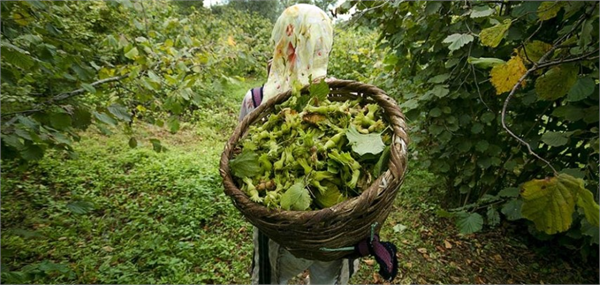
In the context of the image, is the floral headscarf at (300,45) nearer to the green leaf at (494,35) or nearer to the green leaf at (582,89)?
the green leaf at (494,35)

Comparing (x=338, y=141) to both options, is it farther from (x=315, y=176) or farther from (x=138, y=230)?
(x=138, y=230)

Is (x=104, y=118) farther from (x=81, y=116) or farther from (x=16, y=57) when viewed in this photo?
(x=16, y=57)

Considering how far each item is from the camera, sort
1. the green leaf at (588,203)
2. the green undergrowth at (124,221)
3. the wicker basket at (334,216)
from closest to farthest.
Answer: the green leaf at (588,203) < the wicker basket at (334,216) < the green undergrowth at (124,221)

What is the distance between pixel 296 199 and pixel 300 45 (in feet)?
2.61

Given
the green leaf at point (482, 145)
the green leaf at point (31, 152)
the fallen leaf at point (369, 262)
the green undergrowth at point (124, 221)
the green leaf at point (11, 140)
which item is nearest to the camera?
the green leaf at point (11, 140)

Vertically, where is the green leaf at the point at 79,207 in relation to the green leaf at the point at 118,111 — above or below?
below

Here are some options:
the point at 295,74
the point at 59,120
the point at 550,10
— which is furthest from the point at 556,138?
the point at 59,120

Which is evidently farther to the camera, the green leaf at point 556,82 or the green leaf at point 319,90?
the green leaf at point 319,90

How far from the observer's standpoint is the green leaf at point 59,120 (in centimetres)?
144

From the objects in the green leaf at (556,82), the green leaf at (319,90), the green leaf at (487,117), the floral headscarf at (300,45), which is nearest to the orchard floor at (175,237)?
the green leaf at (487,117)

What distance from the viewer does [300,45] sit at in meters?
1.54

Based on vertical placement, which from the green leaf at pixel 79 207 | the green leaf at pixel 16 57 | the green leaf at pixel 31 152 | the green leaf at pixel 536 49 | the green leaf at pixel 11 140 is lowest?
the green leaf at pixel 79 207

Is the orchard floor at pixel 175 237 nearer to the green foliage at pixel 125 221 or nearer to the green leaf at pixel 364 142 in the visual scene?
the green foliage at pixel 125 221

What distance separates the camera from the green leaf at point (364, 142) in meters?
1.12
